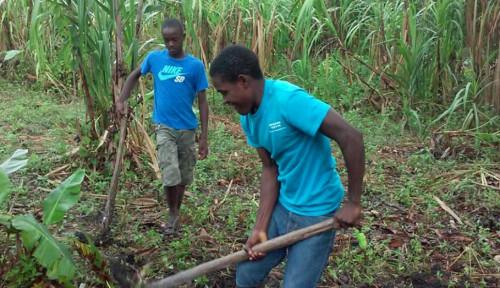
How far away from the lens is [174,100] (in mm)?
3834

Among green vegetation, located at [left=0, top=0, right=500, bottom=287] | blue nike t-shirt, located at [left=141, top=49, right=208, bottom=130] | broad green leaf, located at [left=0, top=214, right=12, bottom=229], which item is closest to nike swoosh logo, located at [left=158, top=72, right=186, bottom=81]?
blue nike t-shirt, located at [left=141, top=49, right=208, bottom=130]

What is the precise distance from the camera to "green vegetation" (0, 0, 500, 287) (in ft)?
11.3

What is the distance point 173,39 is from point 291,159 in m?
1.66

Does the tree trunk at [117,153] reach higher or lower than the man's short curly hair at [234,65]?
lower

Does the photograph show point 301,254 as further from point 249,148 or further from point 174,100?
point 249,148

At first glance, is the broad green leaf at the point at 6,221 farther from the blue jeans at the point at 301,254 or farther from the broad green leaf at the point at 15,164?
the blue jeans at the point at 301,254

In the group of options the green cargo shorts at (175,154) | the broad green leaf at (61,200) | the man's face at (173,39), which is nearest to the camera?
the broad green leaf at (61,200)

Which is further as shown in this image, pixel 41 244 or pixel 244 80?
pixel 41 244

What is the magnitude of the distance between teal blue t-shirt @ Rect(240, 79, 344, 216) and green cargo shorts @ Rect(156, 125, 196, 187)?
4.64 feet

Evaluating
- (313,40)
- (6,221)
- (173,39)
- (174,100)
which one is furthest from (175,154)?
(313,40)

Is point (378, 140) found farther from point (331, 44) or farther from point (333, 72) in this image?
point (331, 44)

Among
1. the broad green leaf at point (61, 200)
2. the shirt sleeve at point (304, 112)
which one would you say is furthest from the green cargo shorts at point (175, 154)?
the shirt sleeve at point (304, 112)

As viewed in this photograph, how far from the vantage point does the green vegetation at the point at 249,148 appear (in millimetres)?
3451

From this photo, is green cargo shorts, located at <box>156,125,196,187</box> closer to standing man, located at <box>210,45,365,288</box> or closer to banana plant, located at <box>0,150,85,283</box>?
banana plant, located at <box>0,150,85,283</box>
